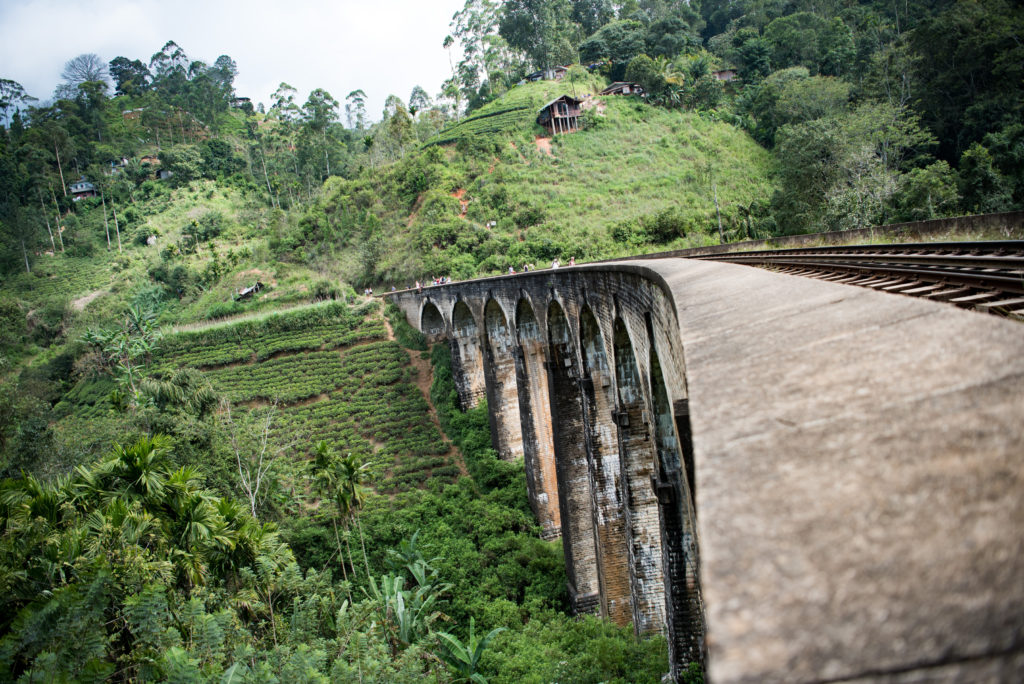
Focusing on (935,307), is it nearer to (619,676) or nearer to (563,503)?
(619,676)

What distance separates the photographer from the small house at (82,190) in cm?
6166

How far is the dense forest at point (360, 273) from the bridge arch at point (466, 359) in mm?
1039

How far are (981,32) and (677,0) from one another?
56565mm

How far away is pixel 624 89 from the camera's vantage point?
179 ft

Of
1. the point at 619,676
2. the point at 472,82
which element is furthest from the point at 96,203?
the point at 619,676

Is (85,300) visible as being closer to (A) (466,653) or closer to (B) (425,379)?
(B) (425,379)

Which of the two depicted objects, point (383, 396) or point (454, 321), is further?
point (383, 396)

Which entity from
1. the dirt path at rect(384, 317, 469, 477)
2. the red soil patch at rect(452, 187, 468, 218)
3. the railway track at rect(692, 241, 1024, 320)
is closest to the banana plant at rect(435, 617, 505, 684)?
the railway track at rect(692, 241, 1024, 320)

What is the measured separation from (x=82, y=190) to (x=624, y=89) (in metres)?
53.1

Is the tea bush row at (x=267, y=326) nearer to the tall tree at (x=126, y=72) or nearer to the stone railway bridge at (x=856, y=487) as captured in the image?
the stone railway bridge at (x=856, y=487)

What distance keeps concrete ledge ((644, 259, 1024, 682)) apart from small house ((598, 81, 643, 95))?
57487 millimetres

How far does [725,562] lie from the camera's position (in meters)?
0.94

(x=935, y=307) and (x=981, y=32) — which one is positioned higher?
(x=981, y=32)

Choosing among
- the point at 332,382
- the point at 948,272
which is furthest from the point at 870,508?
the point at 332,382
